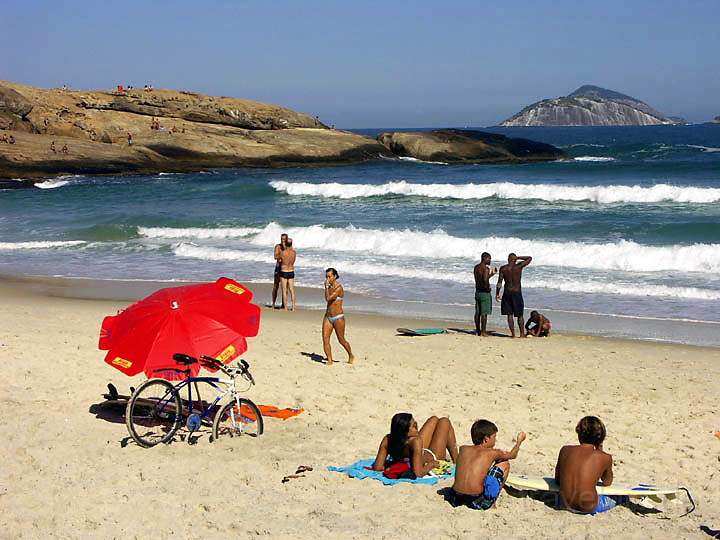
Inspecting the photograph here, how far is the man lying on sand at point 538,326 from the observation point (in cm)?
1264

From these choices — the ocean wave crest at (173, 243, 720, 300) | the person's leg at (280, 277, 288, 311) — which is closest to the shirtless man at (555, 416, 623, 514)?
the person's leg at (280, 277, 288, 311)

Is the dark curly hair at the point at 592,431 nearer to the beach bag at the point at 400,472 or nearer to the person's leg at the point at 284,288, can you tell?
the beach bag at the point at 400,472

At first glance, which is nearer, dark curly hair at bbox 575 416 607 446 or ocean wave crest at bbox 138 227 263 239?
dark curly hair at bbox 575 416 607 446

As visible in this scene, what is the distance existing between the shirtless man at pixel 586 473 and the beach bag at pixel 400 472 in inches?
47.2

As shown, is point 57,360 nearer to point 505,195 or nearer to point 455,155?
point 505,195

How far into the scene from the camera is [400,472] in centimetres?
665

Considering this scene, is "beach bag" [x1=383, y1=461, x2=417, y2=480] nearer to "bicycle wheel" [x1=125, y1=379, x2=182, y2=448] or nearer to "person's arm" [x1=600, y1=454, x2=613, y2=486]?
"person's arm" [x1=600, y1=454, x2=613, y2=486]

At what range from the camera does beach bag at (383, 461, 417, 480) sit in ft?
21.8

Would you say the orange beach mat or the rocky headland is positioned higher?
the rocky headland

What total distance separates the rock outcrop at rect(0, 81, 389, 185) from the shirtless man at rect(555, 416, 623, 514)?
1615 inches

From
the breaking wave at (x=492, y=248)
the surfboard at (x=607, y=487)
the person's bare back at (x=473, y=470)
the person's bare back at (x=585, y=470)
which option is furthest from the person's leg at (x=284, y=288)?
the person's bare back at (x=585, y=470)

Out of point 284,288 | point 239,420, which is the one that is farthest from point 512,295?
point 239,420

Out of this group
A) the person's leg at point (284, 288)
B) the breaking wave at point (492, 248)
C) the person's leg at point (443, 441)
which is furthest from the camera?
the breaking wave at point (492, 248)

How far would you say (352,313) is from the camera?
1471 centimetres
